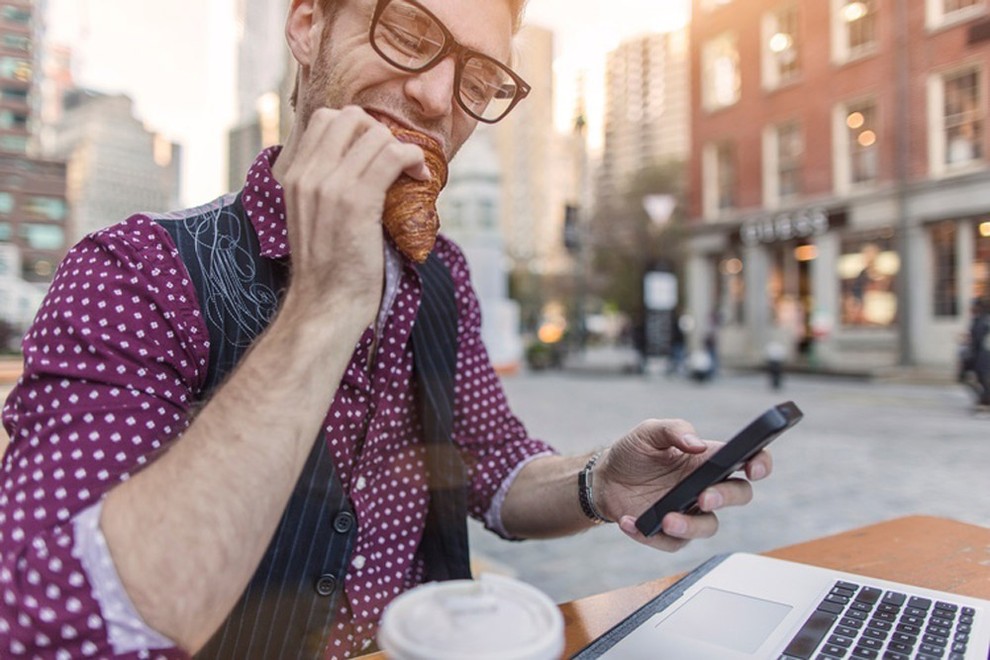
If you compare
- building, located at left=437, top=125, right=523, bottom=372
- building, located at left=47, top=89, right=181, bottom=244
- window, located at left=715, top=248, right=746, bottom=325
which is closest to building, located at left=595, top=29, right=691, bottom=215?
window, located at left=715, top=248, right=746, bottom=325

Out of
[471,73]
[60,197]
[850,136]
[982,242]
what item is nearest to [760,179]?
[850,136]

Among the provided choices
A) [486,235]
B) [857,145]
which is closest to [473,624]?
[857,145]

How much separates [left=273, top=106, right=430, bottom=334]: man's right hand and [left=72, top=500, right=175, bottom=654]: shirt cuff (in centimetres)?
24

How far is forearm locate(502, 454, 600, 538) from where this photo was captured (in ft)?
3.56

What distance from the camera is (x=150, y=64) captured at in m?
1.71

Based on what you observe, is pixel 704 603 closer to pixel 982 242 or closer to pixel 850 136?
pixel 982 242

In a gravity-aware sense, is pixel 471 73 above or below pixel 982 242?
above

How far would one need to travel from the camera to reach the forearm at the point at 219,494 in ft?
1.59

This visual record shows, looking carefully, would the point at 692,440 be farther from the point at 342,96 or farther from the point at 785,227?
the point at 785,227

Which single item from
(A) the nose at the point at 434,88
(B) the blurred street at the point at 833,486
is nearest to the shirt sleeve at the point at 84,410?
(A) the nose at the point at 434,88

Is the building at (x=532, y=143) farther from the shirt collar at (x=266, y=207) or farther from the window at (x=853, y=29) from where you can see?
the window at (x=853, y=29)

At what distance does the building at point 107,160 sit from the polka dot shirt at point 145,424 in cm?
69

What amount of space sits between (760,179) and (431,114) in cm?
174

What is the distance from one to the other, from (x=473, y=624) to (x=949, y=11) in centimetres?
160
